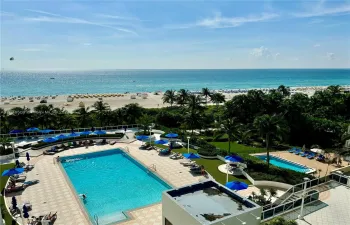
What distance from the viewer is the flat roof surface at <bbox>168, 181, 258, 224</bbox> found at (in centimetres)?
1087

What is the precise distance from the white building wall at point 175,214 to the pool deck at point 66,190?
578 cm

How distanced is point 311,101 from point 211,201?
44470mm

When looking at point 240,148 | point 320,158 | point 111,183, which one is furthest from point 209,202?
point 240,148

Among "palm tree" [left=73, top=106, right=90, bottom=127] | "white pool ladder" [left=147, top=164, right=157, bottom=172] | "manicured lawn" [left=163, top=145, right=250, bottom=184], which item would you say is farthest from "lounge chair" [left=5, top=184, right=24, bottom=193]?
"palm tree" [left=73, top=106, right=90, bottom=127]

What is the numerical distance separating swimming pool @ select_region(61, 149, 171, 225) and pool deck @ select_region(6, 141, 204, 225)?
0.82 metres

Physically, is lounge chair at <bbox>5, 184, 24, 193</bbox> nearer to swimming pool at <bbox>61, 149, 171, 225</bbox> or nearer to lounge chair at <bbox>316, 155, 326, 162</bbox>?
swimming pool at <bbox>61, 149, 171, 225</bbox>

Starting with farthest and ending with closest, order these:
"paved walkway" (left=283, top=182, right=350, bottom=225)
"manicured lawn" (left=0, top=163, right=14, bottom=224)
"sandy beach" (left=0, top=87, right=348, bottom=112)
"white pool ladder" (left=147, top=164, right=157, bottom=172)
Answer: "sandy beach" (left=0, top=87, right=348, bottom=112), "white pool ladder" (left=147, top=164, right=157, bottom=172), "manicured lawn" (left=0, top=163, right=14, bottom=224), "paved walkway" (left=283, top=182, right=350, bottom=225)

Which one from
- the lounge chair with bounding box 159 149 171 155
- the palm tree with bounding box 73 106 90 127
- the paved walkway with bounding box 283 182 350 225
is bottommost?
the lounge chair with bounding box 159 149 171 155

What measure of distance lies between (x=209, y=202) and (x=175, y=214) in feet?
5.66

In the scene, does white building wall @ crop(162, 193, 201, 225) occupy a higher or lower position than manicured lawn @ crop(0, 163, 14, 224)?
higher

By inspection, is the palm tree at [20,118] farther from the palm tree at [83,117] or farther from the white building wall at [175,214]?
the white building wall at [175,214]

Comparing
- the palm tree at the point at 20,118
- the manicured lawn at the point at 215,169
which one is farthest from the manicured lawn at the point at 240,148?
the palm tree at the point at 20,118

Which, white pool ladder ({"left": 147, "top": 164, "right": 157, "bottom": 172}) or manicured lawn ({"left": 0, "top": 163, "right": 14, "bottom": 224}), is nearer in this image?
manicured lawn ({"left": 0, "top": 163, "right": 14, "bottom": 224})

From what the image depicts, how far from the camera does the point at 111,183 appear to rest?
23922 mm
